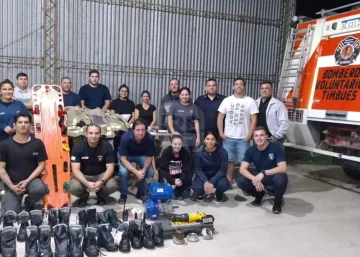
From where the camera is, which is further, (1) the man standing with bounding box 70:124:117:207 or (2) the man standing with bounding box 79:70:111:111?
(2) the man standing with bounding box 79:70:111:111

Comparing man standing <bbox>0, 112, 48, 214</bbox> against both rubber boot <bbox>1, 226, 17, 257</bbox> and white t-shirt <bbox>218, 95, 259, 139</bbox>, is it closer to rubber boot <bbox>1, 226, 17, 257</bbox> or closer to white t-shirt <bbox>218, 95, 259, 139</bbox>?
rubber boot <bbox>1, 226, 17, 257</bbox>

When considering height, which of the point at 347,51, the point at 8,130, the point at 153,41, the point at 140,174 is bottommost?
the point at 140,174

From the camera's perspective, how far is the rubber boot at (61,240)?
3.38m

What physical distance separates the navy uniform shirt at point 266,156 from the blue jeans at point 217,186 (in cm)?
40

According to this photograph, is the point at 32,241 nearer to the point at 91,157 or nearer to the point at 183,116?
the point at 91,157

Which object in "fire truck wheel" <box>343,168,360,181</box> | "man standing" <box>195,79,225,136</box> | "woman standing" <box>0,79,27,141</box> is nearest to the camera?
"woman standing" <box>0,79,27,141</box>

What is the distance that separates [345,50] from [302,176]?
251 cm

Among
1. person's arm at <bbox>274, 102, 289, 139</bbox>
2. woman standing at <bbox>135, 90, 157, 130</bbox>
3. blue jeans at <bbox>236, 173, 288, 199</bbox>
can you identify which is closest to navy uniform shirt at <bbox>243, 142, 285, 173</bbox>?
blue jeans at <bbox>236, 173, 288, 199</bbox>

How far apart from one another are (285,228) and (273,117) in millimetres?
1865

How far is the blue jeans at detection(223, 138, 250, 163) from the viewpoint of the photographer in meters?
5.70

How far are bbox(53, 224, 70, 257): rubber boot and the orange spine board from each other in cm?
98

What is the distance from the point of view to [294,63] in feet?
22.0

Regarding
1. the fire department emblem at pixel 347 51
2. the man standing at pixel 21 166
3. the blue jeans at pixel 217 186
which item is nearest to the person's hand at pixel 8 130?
the man standing at pixel 21 166

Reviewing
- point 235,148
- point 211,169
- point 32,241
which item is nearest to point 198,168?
point 211,169
